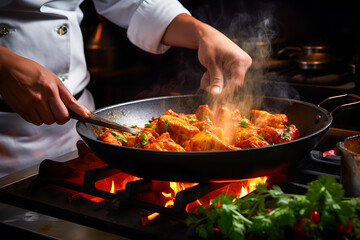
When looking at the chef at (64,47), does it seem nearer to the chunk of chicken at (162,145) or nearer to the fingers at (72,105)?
the fingers at (72,105)

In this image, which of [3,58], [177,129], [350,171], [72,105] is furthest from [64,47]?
[350,171]

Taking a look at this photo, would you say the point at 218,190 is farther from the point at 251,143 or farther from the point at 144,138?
the point at 144,138

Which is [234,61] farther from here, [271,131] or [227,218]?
[227,218]

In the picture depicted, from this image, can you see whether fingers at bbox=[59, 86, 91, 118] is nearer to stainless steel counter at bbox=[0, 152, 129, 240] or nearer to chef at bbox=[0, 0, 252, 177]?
chef at bbox=[0, 0, 252, 177]

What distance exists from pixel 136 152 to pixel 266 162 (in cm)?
34

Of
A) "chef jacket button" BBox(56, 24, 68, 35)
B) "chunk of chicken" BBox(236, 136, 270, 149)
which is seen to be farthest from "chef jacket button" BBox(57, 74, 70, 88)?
"chunk of chicken" BBox(236, 136, 270, 149)

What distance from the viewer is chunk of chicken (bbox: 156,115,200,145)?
1.40 metres

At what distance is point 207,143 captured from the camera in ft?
4.03

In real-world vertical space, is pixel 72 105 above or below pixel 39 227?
above

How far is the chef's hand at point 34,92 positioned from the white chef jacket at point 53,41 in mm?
490

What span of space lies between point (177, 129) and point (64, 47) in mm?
812

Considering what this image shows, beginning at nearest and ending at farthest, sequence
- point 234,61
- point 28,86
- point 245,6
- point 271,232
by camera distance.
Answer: point 271,232, point 28,86, point 234,61, point 245,6

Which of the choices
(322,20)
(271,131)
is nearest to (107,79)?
(322,20)

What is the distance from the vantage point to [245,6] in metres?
3.05
